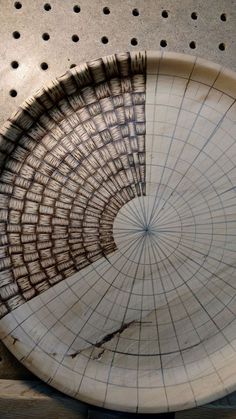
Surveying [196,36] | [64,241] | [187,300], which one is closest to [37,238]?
[64,241]

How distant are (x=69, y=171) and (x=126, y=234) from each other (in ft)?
0.47

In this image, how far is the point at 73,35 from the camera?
877 millimetres

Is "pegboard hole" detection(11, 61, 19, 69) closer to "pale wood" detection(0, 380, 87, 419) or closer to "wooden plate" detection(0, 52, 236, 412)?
"wooden plate" detection(0, 52, 236, 412)

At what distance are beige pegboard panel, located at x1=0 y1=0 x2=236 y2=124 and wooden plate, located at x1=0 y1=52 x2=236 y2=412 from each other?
3.6 inches

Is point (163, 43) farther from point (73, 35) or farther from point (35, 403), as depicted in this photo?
point (35, 403)

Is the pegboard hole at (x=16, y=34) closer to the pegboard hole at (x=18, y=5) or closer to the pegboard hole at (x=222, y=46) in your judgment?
the pegboard hole at (x=18, y=5)

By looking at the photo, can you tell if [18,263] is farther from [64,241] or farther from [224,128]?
[224,128]

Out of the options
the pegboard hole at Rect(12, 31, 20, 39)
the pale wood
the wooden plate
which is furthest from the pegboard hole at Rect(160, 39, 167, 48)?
the pale wood

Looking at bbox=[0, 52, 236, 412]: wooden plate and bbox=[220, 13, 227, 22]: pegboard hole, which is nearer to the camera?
bbox=[0, 52, 236, 412]: wooden plate

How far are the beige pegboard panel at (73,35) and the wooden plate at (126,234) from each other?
3.6 inches

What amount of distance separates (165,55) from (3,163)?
328 millimetres

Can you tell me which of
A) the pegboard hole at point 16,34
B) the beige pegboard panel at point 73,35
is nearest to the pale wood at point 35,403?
the beige pegboard panel at point 73,35

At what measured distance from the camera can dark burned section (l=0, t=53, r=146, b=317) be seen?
2.63ft

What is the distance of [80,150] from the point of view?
808mm
